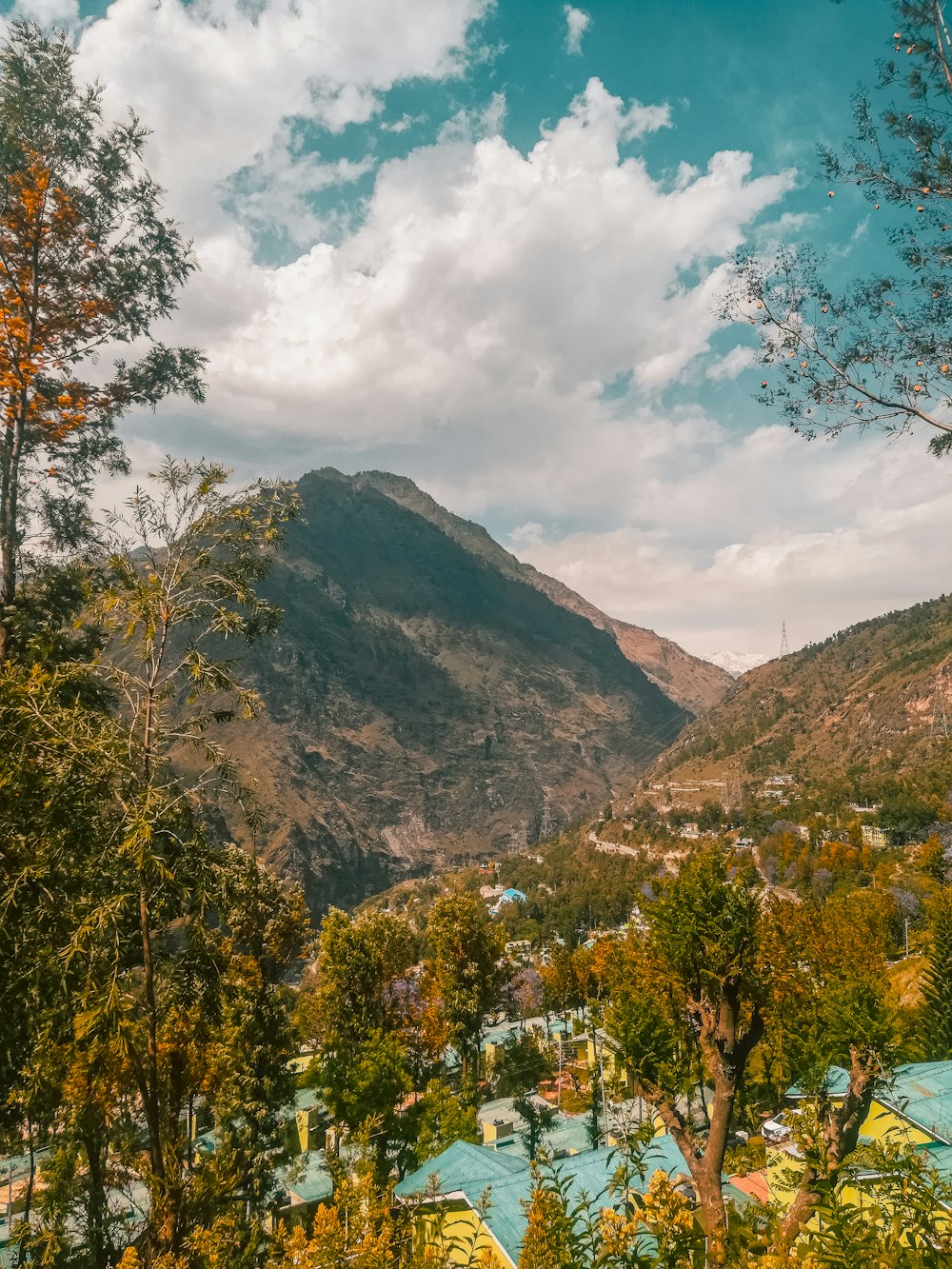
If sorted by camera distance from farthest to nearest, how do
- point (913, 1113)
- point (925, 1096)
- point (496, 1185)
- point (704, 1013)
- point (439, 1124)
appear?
point (439, 1124) < point (925, 1096) < point (913, 1113) < point (496, 1185) < point (704, 1013)

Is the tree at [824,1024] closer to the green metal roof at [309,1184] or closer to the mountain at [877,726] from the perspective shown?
the green metal roof at [309,1184]

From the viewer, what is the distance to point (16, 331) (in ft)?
37.8

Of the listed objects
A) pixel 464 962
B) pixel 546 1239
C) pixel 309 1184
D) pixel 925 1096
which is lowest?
pixel 309 1184

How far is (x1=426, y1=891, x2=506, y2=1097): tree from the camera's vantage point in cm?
2653

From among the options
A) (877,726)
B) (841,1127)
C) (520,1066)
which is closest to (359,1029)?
(841,1127)

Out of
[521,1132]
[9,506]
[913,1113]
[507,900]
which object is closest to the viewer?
[9,506]

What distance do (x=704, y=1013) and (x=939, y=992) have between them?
31765mm

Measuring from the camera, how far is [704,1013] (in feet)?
41.6

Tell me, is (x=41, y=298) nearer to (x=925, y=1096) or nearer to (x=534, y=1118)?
(x=925, y=1096)

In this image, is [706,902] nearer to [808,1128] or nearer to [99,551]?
[808,1128]

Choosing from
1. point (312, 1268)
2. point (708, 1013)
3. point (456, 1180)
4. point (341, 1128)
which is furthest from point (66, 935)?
point (341, 1128)

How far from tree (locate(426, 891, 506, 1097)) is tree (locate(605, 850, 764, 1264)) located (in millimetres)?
12050

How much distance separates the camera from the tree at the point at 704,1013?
432 inches

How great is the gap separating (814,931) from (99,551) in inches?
1167
